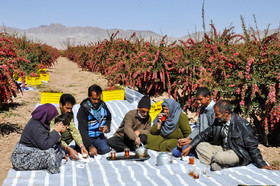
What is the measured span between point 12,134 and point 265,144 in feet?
18.0

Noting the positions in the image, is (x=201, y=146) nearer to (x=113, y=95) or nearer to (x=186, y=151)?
(x=186, y=151)

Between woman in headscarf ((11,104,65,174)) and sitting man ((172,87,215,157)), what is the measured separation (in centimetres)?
196

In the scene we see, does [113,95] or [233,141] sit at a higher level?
[113,95]

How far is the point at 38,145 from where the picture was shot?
12.7ft

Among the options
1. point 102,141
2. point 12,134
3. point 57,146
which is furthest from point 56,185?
point 12,134

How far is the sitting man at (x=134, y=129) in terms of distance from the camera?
4959 mm

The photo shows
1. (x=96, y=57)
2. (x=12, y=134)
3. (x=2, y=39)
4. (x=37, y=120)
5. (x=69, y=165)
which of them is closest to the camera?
(x=37, y=120)

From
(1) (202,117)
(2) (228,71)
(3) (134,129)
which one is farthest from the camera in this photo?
(2) (228,71)

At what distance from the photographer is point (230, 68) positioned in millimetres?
6078

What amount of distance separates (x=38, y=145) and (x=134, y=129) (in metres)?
1.90

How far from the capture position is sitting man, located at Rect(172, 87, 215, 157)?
4.69 m

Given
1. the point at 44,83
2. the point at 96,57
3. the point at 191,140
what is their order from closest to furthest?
the point at 191,140 < the point at 44,83 < the point at 96,57

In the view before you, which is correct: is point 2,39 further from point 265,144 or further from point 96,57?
point 96,57

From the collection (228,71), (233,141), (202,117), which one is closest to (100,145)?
(202,117)
